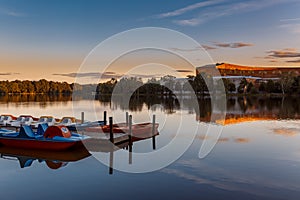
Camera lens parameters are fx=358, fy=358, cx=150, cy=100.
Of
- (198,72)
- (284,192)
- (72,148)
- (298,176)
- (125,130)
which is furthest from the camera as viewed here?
(198,72)

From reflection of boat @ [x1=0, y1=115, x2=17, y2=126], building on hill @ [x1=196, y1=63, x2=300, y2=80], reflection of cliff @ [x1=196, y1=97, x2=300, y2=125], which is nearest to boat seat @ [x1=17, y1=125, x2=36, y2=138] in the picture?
reflection of boat @ [x1=0, y1=115, x2=17, y2=126]

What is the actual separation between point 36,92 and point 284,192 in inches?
5817

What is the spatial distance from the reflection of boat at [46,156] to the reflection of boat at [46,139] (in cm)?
26

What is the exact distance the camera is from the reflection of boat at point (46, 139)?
52.2ft

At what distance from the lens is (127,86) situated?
9575 cm

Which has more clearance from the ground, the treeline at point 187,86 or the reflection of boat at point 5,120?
the treeline at point 187,86

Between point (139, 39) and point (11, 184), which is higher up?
point (139, 39)

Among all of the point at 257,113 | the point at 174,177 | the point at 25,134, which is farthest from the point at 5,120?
the point at 257,113

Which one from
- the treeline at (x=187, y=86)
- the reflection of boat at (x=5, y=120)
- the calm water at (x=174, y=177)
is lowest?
the calm water at (x=174, y=177)

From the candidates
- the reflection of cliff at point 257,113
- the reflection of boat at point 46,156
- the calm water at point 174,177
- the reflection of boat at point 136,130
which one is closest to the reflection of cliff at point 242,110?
the reflection of cliff at point 257,113

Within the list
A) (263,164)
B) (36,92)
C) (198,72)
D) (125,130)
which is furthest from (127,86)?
(263,164)

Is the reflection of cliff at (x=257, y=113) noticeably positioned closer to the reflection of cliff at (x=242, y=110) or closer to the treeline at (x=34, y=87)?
the reflection of cliff at (x=242, y=110)

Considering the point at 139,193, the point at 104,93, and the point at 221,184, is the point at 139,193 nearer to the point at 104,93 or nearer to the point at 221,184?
the point at 221,184

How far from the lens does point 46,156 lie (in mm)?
15305
